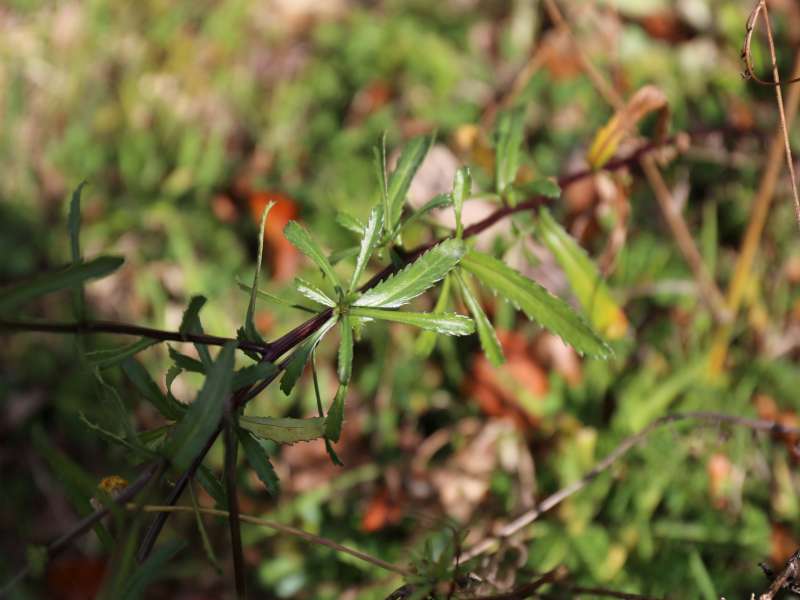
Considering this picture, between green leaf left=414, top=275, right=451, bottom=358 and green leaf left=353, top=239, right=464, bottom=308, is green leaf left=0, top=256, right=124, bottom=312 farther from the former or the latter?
green leaf left=414, top=275, right=451, bottom=358

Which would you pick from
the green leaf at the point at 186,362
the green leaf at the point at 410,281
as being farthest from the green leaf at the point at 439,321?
the green leaf at the point at 186,362

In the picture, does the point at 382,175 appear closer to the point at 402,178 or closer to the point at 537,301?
the point at 402,178

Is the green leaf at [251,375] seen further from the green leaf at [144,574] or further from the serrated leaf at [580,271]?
Answer: the serrated leaf at [580,271]

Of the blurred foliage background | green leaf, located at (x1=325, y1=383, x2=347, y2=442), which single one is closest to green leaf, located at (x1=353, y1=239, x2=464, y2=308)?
green leaf, located at (x1=325, y1=383, x2=347, y2=442)

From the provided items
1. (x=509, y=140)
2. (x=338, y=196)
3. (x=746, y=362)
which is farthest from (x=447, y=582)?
(x=338, y=196)

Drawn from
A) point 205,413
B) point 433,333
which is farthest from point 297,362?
point 433,333

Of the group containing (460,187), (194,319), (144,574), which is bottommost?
(144,574)

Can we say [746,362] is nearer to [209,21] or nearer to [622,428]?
[622,428]
